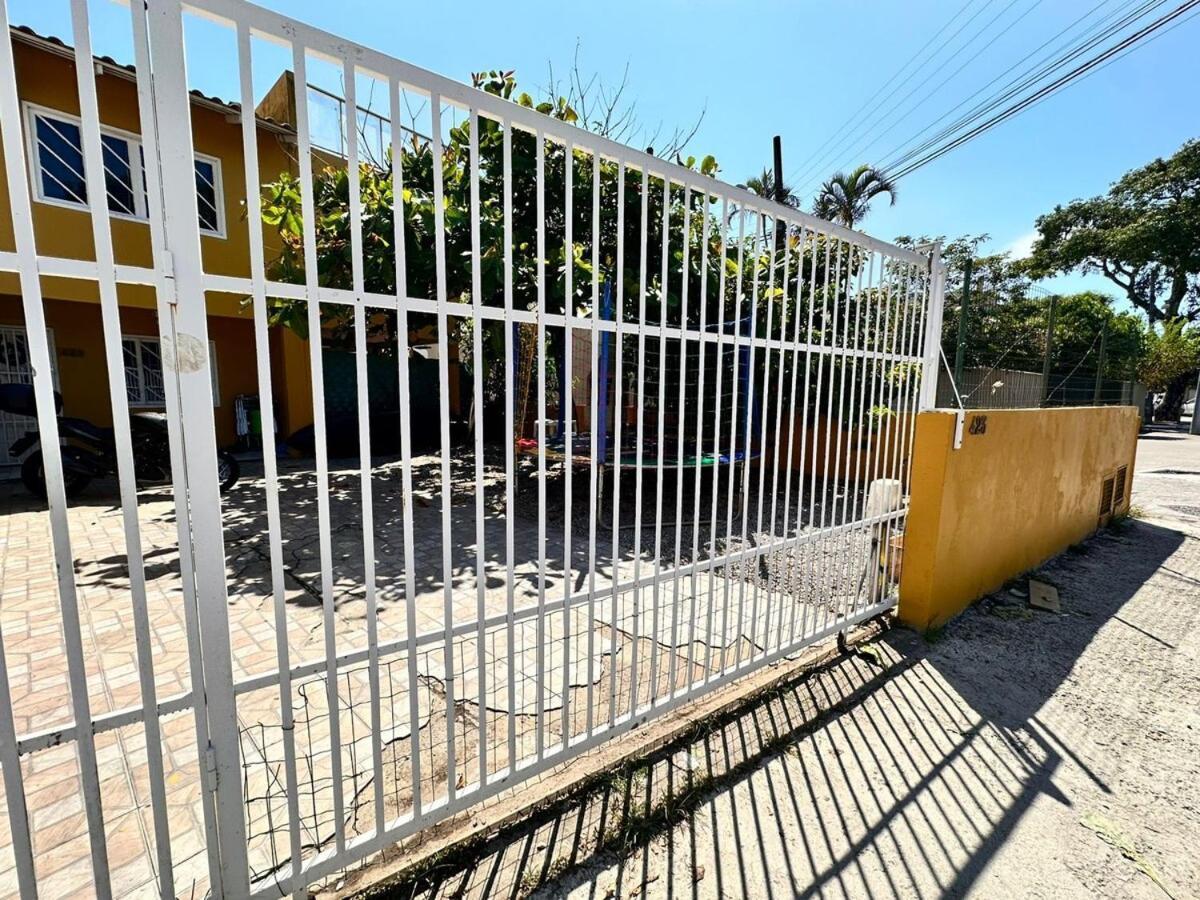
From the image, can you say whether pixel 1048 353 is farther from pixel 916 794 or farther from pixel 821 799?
pixel 821 799

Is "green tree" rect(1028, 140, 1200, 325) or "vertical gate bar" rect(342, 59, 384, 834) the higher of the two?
"green tree" rect(1028, 140, 1200, 325)

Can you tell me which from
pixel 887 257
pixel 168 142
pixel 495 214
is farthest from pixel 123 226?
pixel 887 257

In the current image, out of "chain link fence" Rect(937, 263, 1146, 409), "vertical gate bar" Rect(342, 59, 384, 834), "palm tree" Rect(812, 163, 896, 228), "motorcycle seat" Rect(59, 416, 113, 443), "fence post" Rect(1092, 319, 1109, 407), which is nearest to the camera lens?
"vertical gate bar" Rect(342, 59, 384, 834)

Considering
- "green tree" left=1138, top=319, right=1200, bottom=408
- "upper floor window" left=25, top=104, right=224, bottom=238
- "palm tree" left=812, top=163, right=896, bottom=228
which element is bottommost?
"green tree" left=1138, top=319, right=1200, bottom=408

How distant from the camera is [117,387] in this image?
119 cm

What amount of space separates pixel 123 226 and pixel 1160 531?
1337 cm

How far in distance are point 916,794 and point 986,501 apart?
2.33m

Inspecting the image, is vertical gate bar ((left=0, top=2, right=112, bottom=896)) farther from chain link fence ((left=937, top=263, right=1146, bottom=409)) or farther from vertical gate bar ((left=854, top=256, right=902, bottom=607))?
chain link fence ((left=937, top=263, right=1146, bottom=409))

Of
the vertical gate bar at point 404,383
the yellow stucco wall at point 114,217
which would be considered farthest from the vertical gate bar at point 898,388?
the yellow stucco wall at point 114,217

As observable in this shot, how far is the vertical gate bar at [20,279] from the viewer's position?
1005 millimetres

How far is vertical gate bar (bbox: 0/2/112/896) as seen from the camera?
1021mm

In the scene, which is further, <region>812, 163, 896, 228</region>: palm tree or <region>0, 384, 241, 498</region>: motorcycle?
<region>812, 163, 896, 228</region>: palm tree

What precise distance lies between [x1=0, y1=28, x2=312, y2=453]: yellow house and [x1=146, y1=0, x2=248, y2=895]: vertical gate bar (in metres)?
6.18

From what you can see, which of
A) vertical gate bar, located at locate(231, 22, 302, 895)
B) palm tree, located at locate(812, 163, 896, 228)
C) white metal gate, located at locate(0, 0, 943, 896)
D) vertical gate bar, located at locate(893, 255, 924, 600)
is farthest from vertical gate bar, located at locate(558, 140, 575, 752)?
palm tree, located at locate(812, 163, 896, 228)
